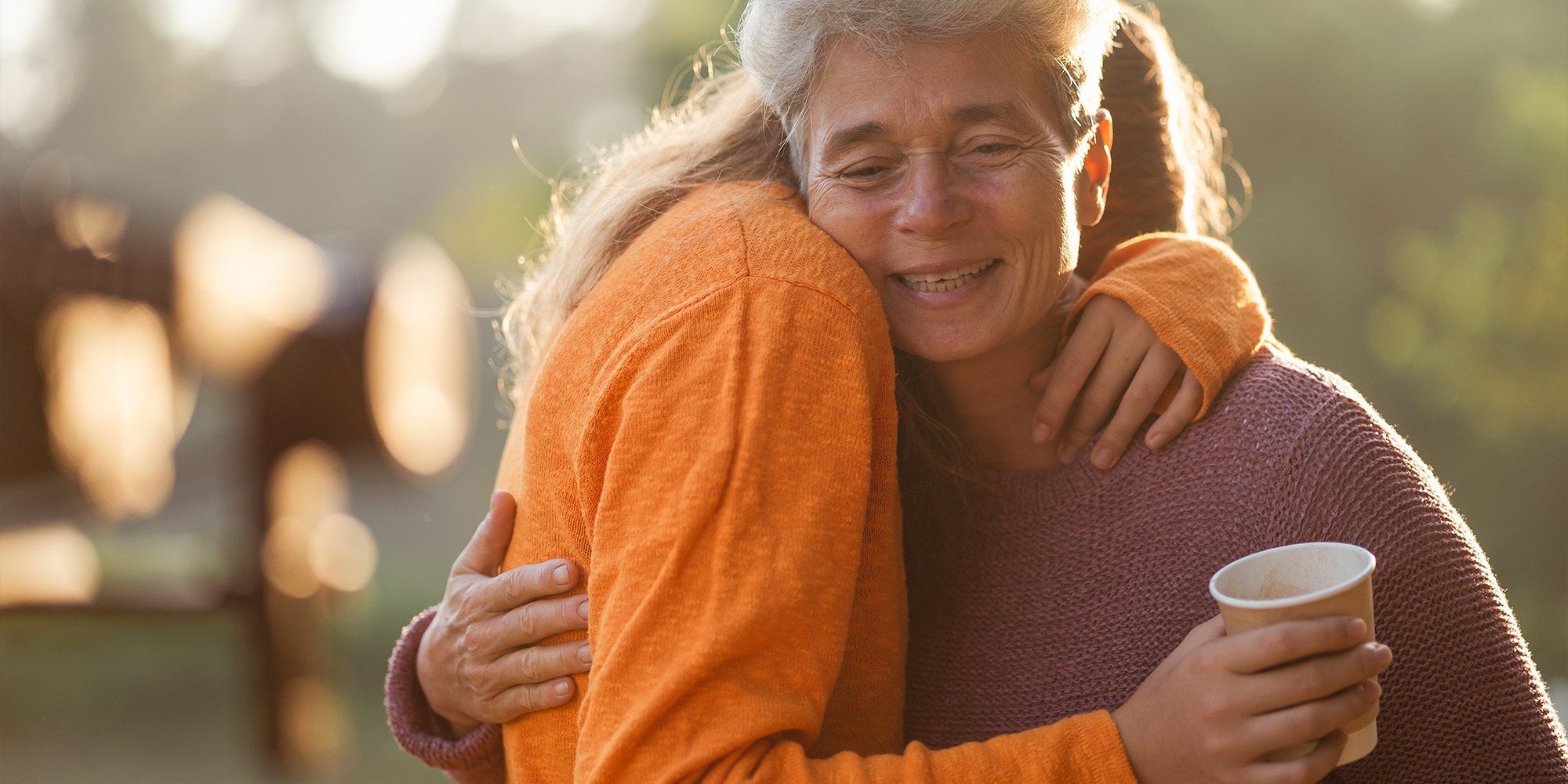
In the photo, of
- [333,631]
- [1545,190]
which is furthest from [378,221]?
[1545,190]

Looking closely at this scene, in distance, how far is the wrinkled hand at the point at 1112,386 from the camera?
1.64 metres

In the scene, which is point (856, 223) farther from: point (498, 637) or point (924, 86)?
point (498, 637)

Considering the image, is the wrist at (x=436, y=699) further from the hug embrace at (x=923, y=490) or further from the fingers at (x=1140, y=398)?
the fingers at (x=1140, y=398)

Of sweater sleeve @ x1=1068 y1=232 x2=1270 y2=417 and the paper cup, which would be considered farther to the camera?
sweater sleeve @ x1=1068 y1=232 x2=1270 y2=417

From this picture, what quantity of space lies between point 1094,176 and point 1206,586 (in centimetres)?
62

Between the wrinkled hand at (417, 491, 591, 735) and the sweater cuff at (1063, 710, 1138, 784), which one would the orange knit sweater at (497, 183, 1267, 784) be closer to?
the sweater cuff at (1063, 710, 1138, 784)

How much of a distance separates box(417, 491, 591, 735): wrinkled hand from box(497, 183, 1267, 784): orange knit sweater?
0.40ft

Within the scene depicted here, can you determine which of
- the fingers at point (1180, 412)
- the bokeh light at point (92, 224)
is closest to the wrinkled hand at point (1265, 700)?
the fingers at point (1180, 412)

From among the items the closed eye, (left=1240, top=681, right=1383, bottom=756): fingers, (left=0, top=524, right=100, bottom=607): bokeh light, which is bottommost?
(left=1240, top=681, right=1383, bottom=756): fingers

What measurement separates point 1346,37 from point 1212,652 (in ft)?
13.7

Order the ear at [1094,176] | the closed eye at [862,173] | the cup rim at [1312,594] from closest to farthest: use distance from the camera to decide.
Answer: the cup rim at [1312,594] < the closed eye at [862,173] < the ear at [1094,176]

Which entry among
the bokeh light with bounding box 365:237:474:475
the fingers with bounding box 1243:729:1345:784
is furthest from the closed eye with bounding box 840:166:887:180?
the bokeh light with bounding box 365:237:474:475

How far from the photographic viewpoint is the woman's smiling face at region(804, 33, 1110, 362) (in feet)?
5.09

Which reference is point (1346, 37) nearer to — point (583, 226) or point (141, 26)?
point (583, 226)
